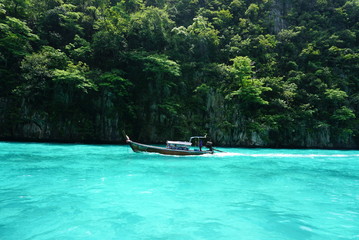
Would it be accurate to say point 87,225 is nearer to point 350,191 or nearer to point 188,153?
point 350,191

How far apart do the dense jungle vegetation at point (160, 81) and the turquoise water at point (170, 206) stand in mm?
17195

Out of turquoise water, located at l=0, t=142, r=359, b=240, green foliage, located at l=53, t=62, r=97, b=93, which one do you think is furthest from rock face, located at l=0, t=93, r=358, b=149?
turquoise water, located at l=0, t=142, r=359, b=240

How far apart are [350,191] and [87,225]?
1015 centimetres

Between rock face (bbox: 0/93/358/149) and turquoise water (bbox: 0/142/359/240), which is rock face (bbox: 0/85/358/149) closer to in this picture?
rock face (bbox: 0/93/358/149)

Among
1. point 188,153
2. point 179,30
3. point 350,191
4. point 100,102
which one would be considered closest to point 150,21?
point 179,30

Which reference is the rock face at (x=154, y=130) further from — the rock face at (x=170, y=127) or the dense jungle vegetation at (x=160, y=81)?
the dense jungle vegetation at (x=160, y=81)

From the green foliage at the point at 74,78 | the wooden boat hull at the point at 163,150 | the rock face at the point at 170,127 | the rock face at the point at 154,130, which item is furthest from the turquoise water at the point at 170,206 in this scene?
the rock face at the point at 170,127

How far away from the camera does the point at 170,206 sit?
6.63 m

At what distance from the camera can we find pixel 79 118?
89.4ft

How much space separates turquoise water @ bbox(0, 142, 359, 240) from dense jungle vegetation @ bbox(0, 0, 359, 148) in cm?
1720

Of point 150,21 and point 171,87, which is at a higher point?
point 150,21

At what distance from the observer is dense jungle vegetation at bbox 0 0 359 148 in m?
25.8

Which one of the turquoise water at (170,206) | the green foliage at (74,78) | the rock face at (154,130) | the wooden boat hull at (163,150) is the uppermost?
the green foliage at (74,78)

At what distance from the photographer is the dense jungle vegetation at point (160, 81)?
25.8 m
